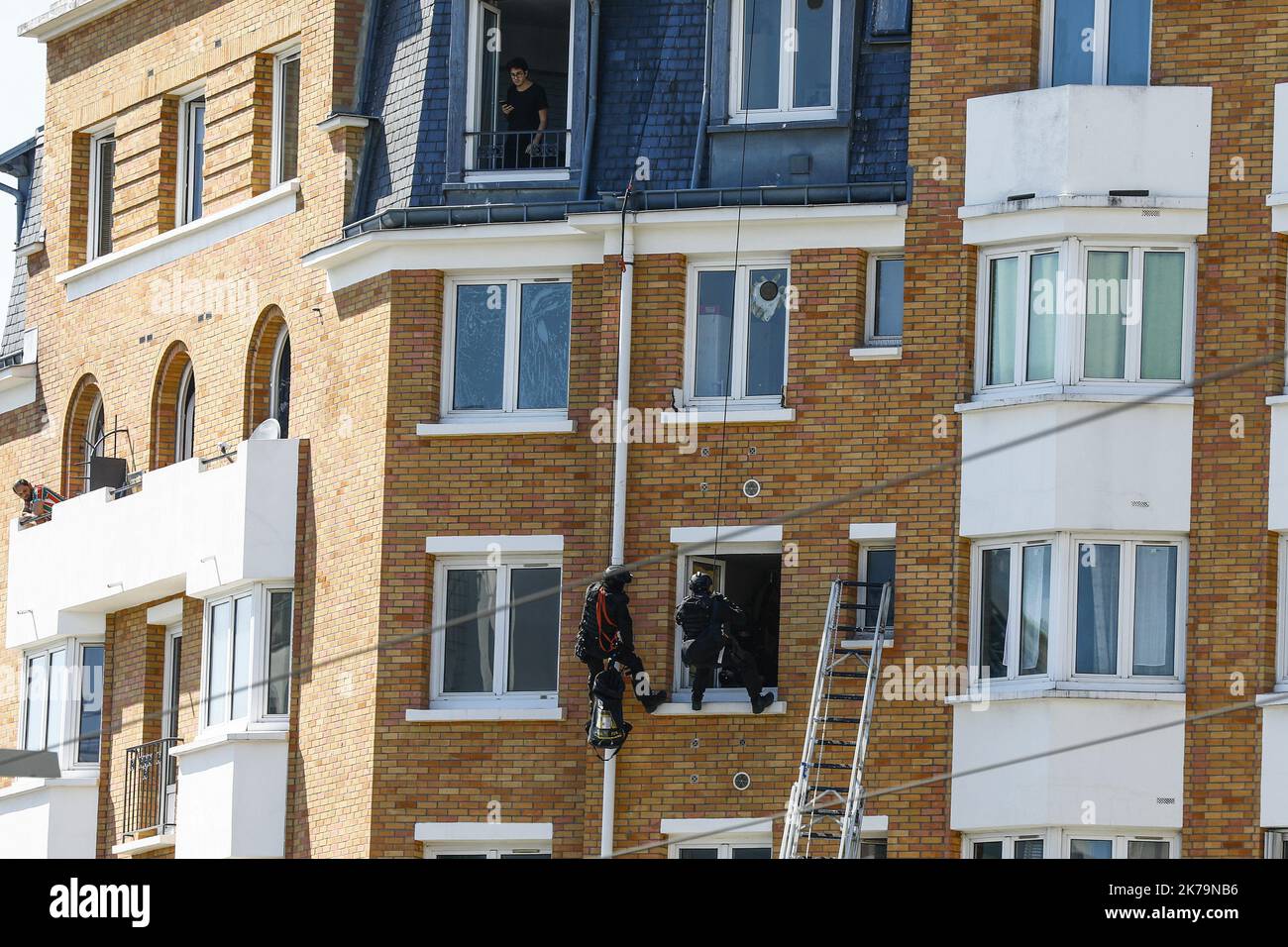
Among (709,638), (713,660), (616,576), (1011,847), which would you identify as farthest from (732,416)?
(1011,847)

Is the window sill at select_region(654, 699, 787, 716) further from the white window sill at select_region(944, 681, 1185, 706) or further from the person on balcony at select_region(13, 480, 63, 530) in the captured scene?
the person on balcony at select_region(13, 480, 63, 530)

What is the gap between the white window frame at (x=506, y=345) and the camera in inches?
1506

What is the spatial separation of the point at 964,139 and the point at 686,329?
151 inches

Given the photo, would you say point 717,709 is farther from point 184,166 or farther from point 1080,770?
point 184,166

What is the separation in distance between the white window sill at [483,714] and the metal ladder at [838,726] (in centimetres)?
309

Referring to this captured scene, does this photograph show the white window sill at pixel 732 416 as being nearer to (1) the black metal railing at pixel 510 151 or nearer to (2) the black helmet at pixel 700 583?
(2) the black helmet at pixel 700 583

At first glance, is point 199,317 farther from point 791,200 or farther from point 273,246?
point 791,200

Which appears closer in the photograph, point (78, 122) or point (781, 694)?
point (781, 694)

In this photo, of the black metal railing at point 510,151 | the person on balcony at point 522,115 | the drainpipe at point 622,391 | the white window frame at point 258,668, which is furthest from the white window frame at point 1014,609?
the white window frame at point 258,668

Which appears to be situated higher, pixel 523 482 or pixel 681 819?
pixel 523 482

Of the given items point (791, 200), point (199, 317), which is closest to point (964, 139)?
point (791, 200)

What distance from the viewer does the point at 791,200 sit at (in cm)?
3706

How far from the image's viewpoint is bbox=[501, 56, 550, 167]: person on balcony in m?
39.2

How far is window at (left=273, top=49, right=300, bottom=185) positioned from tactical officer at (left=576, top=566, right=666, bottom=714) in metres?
8.44
